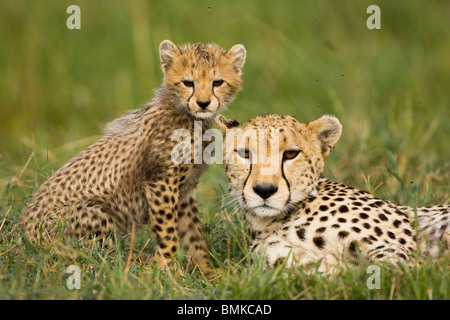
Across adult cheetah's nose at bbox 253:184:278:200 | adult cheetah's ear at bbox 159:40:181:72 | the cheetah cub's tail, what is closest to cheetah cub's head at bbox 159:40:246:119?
adult cheetah's ear at bbox 159:40:181:72

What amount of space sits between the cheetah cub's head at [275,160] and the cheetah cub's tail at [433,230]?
558 millimetres

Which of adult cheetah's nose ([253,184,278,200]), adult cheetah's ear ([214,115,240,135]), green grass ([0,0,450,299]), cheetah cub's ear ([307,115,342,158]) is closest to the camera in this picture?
adult cheetah's nose ([253,184,278,200])

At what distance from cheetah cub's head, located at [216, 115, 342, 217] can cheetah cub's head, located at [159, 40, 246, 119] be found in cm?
32

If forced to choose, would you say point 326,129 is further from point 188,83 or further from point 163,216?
point 163,216

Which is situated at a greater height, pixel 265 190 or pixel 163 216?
pixel 265 190

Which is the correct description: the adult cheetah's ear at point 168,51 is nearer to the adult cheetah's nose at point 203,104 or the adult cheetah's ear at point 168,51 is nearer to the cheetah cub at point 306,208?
the adult cheetah's nose at point 203,104

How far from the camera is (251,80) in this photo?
8.84m

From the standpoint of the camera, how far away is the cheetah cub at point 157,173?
4516 millimetres

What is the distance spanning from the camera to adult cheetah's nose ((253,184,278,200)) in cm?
380

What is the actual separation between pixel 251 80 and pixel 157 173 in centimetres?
438

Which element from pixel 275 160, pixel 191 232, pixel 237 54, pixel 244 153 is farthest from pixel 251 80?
pixel 275 160

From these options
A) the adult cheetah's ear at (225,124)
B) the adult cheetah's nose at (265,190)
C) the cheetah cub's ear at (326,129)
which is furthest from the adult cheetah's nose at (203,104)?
the adult cheetah's nose at (265,190)

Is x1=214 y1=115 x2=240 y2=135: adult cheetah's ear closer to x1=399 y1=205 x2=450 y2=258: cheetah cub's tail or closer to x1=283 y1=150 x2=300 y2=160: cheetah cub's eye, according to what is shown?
x1=283 y1=150 x2=300 y2=160: cheetah cub's eye

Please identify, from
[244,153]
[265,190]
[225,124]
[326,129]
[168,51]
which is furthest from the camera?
[168,51]
